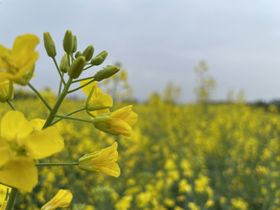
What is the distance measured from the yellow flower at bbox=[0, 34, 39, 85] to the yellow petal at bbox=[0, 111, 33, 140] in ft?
0.32

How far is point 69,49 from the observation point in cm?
121

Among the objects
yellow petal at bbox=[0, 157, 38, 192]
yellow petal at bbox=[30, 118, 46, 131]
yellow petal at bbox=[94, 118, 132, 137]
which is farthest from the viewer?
yellow petal at bbox=[94, 118, 132, 137]

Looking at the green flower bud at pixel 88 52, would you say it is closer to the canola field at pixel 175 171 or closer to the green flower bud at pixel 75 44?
the green flower bud at pixel 75 44

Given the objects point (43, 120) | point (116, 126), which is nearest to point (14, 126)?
point (43, 120)

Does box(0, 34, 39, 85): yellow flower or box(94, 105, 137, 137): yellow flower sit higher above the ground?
box(0, 34, 39, 85): yellow flower

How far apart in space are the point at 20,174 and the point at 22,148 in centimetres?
8

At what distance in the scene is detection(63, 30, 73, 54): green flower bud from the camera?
3.95ft

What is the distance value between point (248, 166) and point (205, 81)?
17.2 ft

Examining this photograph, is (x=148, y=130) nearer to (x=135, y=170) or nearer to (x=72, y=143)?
(x=135, y=170)

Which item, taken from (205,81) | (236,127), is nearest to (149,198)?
(236,127)

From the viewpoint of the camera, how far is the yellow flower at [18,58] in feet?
3.04

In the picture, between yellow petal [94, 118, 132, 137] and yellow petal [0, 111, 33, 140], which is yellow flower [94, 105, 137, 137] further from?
yellow petal [0, 111, 33, 140]

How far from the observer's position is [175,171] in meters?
4.74

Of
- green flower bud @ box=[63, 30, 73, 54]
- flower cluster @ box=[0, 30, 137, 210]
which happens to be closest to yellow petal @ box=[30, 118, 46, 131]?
flower cluster @ box=[0, 30, 137, 210]
